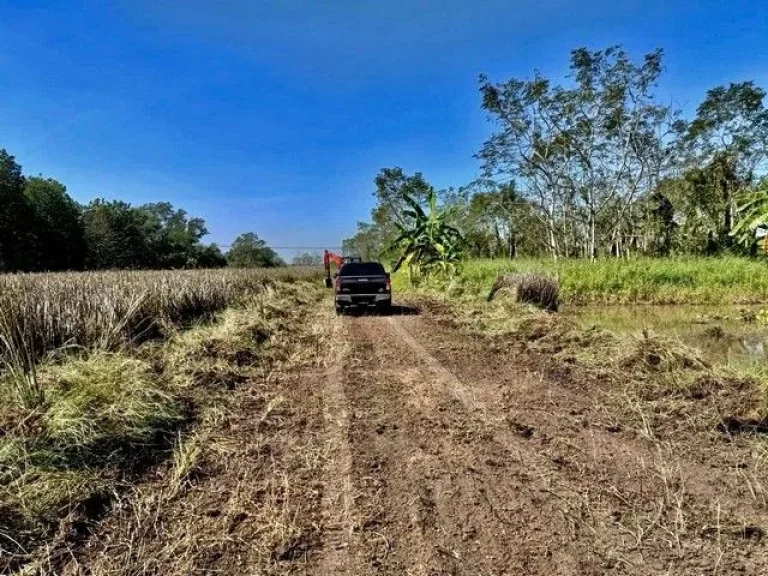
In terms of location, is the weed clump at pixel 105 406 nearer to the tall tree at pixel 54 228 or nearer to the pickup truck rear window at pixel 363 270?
the pickup truck rear window at pixel 363 270

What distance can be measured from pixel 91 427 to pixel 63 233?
50.6 m

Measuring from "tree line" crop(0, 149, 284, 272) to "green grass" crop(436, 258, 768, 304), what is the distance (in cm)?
3927

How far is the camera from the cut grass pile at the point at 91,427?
3102mm

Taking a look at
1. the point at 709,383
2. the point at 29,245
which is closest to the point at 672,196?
the point at 709,383

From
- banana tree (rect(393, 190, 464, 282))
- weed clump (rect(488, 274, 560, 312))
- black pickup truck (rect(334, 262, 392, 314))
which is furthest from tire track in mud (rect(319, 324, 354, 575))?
banana tree (rect(393, 190, 464, 282))

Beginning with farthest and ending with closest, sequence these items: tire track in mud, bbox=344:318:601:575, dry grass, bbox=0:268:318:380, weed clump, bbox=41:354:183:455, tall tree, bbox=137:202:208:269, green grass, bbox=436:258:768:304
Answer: tall tree, bbox=137:202:208:269
green grass, bbox=436:258:768:304
dry grass, bbox=0:268:318:380
weed clump, bbox=41:354:183:455
tire track in mud, bbox=344:318:601:575

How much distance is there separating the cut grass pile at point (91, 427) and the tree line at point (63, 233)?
39.5m

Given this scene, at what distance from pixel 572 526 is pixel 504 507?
45 cm

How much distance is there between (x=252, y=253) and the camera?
100 m

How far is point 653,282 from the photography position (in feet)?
68.0

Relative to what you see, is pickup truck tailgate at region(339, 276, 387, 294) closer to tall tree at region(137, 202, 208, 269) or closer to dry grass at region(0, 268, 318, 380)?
dry grass at region(0, 268, 318, 380)

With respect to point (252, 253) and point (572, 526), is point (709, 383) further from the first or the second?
point (252, 253)

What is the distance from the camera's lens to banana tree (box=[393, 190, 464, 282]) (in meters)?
22.9

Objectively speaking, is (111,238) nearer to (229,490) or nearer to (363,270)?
(363,270)
